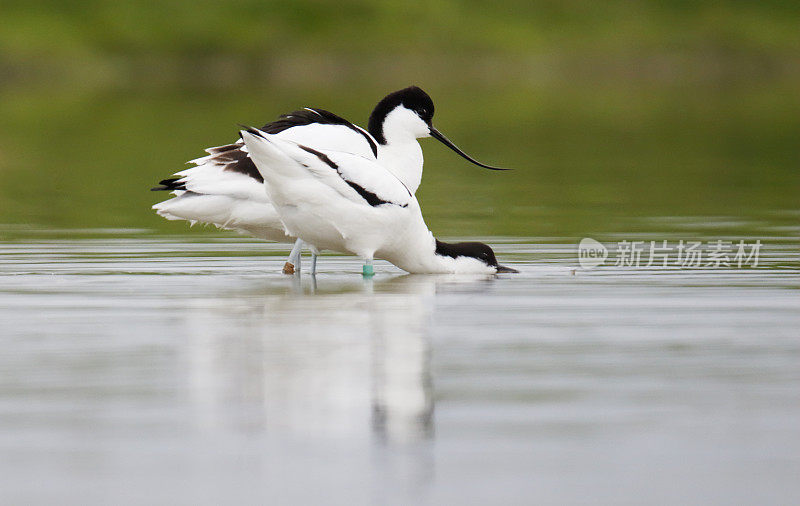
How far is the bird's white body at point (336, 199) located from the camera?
36.4 ft

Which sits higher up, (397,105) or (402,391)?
(397,105)

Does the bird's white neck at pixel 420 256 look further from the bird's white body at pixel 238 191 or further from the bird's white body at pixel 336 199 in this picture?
the bird's white body at pixel 238 191

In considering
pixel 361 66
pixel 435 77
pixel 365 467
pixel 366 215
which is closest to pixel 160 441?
pixel 365 467

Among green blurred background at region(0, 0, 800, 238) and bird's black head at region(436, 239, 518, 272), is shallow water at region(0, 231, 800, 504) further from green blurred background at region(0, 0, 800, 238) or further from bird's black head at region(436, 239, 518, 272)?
green blurred background at region(0, 0, 800, 238)

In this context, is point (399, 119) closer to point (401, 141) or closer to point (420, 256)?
point (401, 141)

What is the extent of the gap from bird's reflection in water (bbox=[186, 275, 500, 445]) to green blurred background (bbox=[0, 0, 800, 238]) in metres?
5.40

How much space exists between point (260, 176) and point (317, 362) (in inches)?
183

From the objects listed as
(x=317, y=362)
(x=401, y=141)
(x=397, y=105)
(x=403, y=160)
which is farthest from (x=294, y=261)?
(x=317, y=362)

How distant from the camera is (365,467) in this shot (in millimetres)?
5773

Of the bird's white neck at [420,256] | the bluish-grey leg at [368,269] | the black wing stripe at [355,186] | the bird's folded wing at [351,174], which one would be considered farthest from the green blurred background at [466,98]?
the black wing stripe at [355,186]

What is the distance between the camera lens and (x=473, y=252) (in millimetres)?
12109

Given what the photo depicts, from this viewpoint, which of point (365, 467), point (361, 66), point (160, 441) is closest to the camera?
point (365, 467)

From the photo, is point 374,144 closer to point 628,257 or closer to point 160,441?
point 628,257

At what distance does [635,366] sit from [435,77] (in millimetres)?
92070
